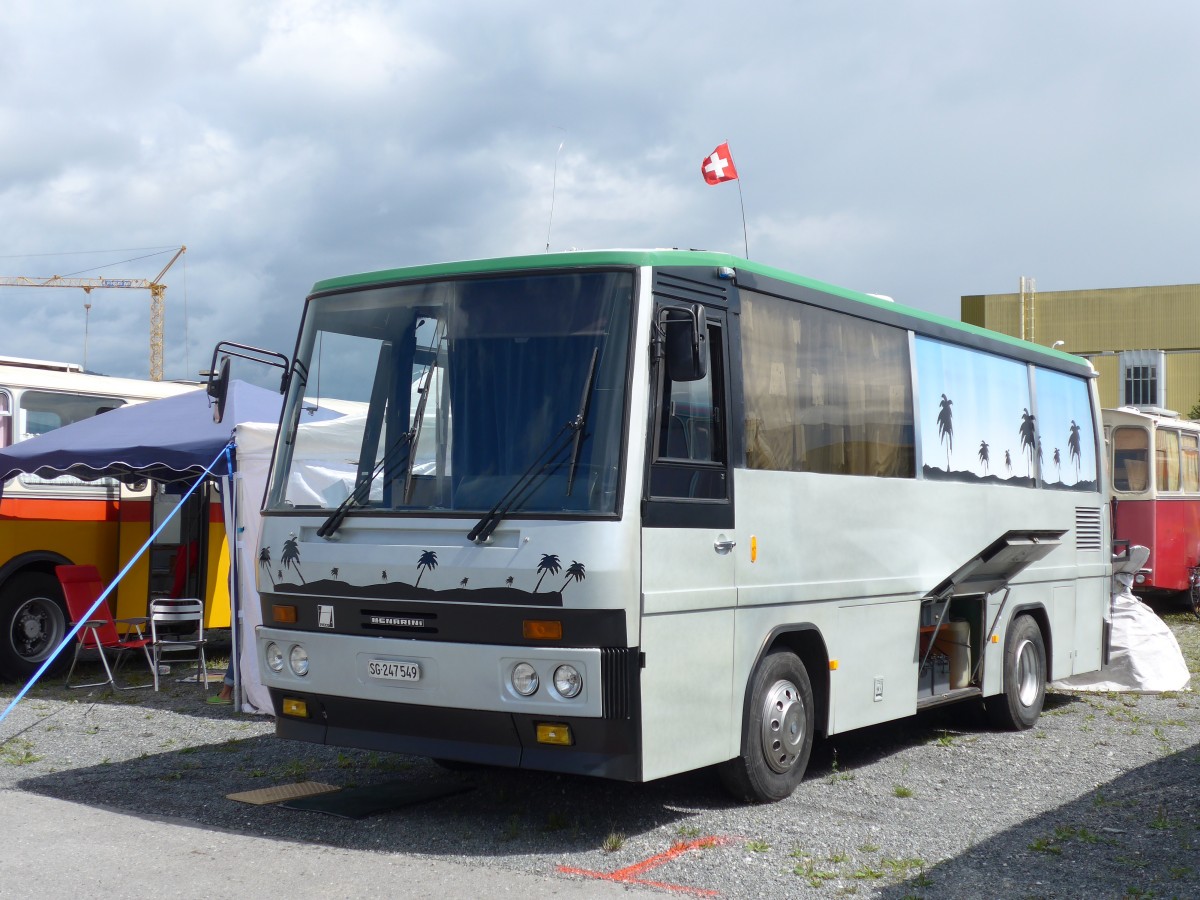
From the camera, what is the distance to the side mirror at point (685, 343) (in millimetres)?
6855

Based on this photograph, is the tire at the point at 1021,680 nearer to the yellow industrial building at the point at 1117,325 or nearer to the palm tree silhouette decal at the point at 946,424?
the palm tree silhouette decal at the point at 946,424

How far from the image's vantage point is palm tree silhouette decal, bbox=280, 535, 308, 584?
7.49 m

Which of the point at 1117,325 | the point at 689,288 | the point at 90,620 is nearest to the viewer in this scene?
the point at 689,288

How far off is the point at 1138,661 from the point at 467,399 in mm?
8693

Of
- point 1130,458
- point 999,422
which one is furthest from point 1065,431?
point 1130,458

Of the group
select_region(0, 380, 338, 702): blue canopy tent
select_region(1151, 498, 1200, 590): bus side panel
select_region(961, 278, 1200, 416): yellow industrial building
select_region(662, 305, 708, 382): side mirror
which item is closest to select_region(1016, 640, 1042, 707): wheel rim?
select_region(662, 305, 708, 382): side mirror

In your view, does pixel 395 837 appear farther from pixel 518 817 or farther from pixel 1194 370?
pixel 1194 370

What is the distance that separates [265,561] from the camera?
7723 mm

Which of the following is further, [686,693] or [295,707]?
[295,707]

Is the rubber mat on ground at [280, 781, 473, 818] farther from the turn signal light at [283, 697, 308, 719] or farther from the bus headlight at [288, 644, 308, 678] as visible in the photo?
the bus headlight at [288, 644, 308, 678]

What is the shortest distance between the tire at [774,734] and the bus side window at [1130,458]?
14326mm

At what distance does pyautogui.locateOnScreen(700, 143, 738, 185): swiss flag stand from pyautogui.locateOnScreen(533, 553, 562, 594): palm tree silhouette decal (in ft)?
16.3

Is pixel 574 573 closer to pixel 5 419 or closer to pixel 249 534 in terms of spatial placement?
pixel 249 534

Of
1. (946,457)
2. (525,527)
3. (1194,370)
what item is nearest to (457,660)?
(525,527)
